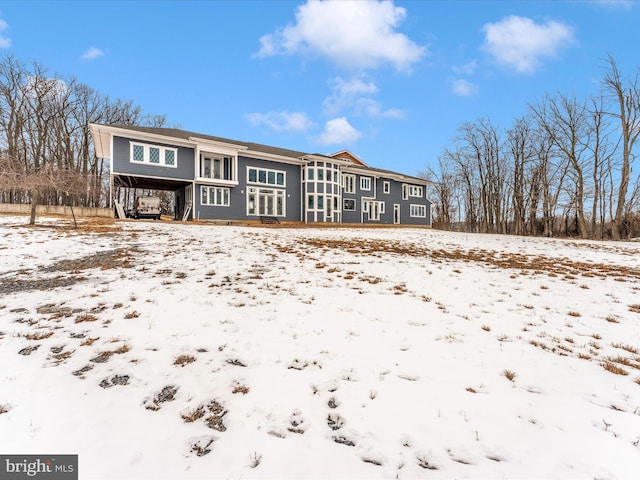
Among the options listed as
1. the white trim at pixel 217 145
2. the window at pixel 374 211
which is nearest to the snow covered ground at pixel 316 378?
the white trim at pixel 217 145

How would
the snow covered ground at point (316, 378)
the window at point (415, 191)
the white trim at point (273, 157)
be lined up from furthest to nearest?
the window at point (415, 191), the white trim at point (273, 157), the snow covered ground at point (316, 378)

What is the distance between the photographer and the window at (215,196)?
24125mm

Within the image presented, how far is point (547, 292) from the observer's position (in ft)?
20.0

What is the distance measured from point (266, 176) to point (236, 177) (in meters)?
3.00

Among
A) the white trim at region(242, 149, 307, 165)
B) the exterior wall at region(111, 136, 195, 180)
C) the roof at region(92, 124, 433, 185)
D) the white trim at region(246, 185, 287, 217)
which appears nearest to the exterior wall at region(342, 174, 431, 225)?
the roof at region(92, 124, 433, 185)

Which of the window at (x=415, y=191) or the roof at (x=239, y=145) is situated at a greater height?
the roof at (x=239, y=145)

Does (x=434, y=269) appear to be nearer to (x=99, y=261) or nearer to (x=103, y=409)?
(x=103, y=409)

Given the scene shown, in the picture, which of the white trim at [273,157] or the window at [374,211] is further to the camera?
the window at [374,211]

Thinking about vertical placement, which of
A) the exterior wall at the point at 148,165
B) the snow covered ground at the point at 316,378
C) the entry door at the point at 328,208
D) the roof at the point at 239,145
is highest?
the roof at the point at 239,145

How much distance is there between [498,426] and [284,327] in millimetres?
2593

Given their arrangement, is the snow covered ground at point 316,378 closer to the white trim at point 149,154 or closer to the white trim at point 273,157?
the white trim at point 149,154

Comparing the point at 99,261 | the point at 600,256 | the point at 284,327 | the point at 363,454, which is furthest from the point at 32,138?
the point at 600,256

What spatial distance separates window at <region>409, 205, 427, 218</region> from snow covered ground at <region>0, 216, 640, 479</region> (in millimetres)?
33271

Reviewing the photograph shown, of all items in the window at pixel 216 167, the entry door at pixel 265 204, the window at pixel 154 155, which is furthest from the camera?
the entry door at pixel 265 204
